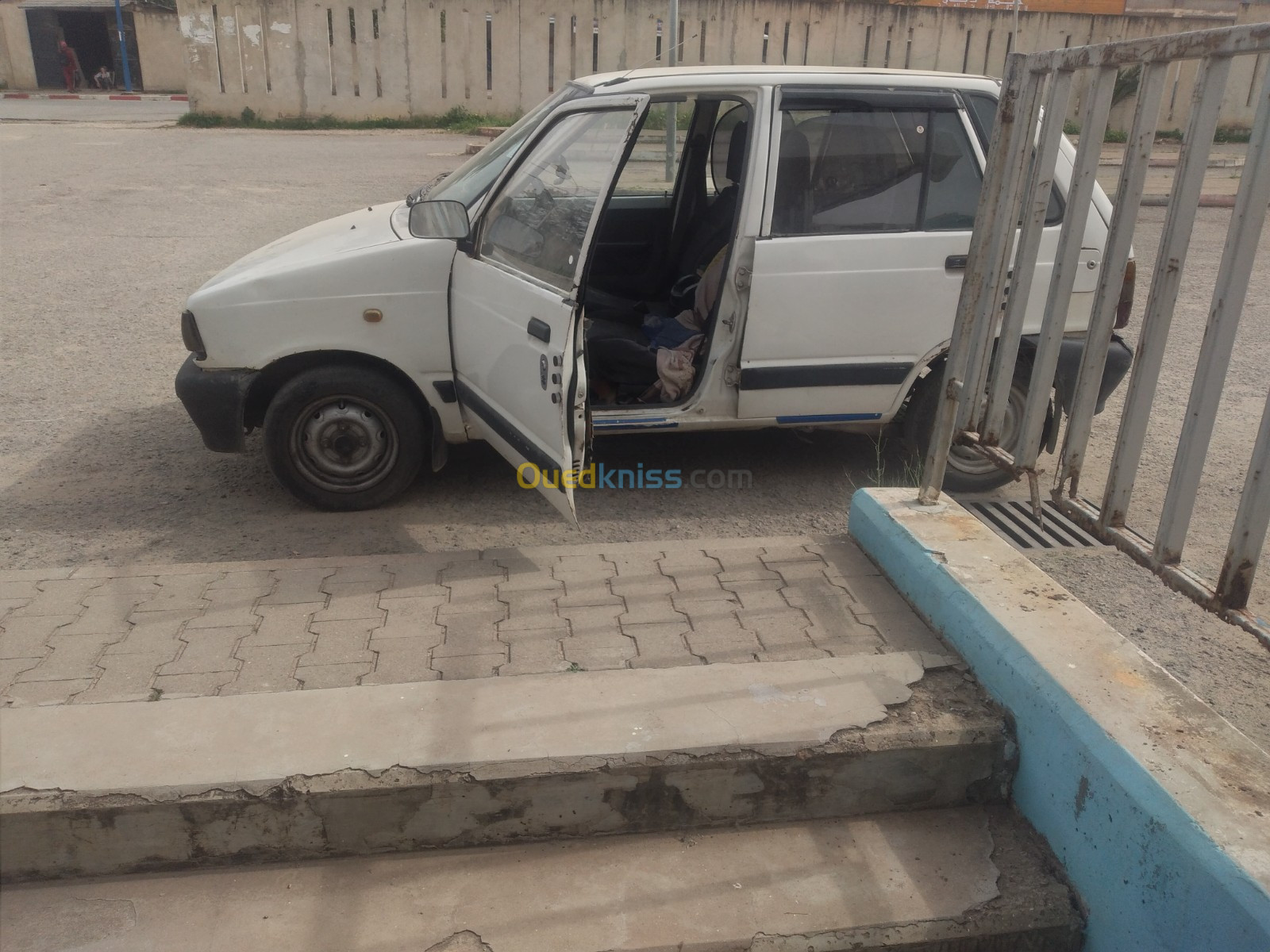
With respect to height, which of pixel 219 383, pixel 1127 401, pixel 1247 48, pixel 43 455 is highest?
pixel 1247 48

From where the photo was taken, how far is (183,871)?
2.51 metres

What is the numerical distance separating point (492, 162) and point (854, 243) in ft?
5.42

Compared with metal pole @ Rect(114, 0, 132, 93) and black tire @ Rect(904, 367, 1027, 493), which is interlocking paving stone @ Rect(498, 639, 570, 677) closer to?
black tire @ Rect(904, 367, 1027, 493)

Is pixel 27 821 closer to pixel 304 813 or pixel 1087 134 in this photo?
pixel 304 813

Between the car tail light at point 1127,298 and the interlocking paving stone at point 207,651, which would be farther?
the car tail light at point 1127,298

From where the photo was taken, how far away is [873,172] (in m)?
4.46

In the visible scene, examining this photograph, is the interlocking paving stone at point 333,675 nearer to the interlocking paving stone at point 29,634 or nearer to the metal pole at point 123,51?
the interlocking paving stone at point 29,634

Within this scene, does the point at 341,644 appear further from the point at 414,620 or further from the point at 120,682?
the point at 120,682

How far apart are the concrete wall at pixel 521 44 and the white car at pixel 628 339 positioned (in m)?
21.0

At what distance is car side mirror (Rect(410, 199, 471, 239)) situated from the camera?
4.10 metres

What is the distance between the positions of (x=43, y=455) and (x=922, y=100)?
14.7 feet

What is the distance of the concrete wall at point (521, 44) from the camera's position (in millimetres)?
23438

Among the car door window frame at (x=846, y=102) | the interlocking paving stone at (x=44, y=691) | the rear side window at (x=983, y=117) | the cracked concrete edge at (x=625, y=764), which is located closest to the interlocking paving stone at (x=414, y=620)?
the cracked concrete edge at (x=625, y=764)

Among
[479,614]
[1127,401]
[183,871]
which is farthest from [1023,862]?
[183,871]
